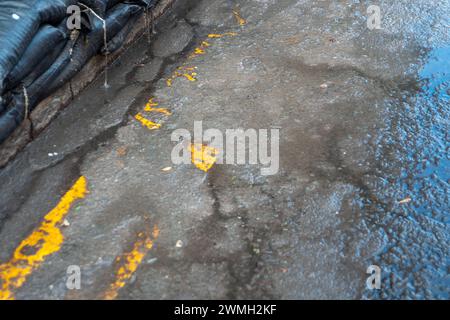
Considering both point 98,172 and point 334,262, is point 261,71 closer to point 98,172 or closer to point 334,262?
point 98,172

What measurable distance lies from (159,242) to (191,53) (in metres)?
2.04

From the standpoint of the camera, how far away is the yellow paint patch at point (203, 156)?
3242 mm

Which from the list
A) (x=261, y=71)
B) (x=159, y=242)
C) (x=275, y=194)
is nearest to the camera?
(x=159, y=242)

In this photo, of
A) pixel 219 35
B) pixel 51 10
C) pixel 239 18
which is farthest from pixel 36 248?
pixel 239 18

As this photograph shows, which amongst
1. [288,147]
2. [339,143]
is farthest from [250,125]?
[339,143]

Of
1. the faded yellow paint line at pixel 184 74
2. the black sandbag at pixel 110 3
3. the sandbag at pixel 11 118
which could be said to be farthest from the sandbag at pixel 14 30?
the faded yellow paint line at pixel 184 74

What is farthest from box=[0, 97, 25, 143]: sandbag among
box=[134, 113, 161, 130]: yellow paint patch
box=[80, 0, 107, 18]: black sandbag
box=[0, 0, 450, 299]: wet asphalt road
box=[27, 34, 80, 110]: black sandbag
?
box=[80, 0, 107, 18]: black sandbag

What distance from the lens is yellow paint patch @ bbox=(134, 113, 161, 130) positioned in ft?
11.6

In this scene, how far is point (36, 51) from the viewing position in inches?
129

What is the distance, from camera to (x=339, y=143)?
11.1 ft

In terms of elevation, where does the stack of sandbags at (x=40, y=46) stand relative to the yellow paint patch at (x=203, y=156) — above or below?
above

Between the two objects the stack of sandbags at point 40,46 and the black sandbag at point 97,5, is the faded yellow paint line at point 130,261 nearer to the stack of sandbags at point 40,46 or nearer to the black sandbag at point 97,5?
the stack of sandbags at point 40,46

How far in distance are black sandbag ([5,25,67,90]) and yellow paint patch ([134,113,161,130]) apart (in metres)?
0.69

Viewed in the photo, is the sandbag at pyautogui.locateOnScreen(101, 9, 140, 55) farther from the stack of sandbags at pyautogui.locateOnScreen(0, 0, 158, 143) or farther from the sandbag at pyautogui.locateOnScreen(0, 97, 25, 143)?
the sandbag at pyautogui.locateOnScreen(0, 97, 25, 143)
